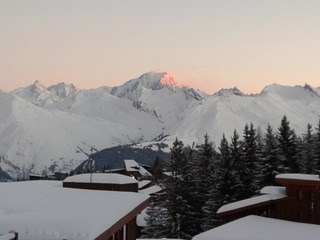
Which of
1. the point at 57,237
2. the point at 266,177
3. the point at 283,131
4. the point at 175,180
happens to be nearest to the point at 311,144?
the point at 283,131

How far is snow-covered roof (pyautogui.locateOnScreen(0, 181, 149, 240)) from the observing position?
11.6 metres

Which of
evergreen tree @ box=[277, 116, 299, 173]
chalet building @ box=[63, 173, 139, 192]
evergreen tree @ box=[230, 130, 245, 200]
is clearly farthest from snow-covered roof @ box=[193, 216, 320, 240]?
evergreen tree @ box=[277, 116, 299, 173]

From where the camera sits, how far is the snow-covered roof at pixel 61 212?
Answer: 11555mm

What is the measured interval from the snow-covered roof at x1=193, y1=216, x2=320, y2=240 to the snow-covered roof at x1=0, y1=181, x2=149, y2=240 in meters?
3.66

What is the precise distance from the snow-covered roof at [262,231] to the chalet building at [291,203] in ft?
1.89

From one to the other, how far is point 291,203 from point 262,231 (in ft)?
13.4

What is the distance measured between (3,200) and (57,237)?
4.47m

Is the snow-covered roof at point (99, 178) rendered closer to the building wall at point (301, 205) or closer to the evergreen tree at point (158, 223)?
the building wall at point (301, 205)

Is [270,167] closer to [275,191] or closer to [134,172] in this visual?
[275,191]

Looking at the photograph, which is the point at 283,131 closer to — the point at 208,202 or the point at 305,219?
the point at 208,202

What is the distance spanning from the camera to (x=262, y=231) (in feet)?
65.8

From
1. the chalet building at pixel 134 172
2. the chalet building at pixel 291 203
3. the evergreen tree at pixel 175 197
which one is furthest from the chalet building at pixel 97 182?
the chalet building at pixel 134 172

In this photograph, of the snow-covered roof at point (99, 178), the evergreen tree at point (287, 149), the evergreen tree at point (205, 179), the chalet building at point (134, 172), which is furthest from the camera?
the chalet building at point (134, 172)

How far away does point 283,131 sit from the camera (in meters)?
41.4
